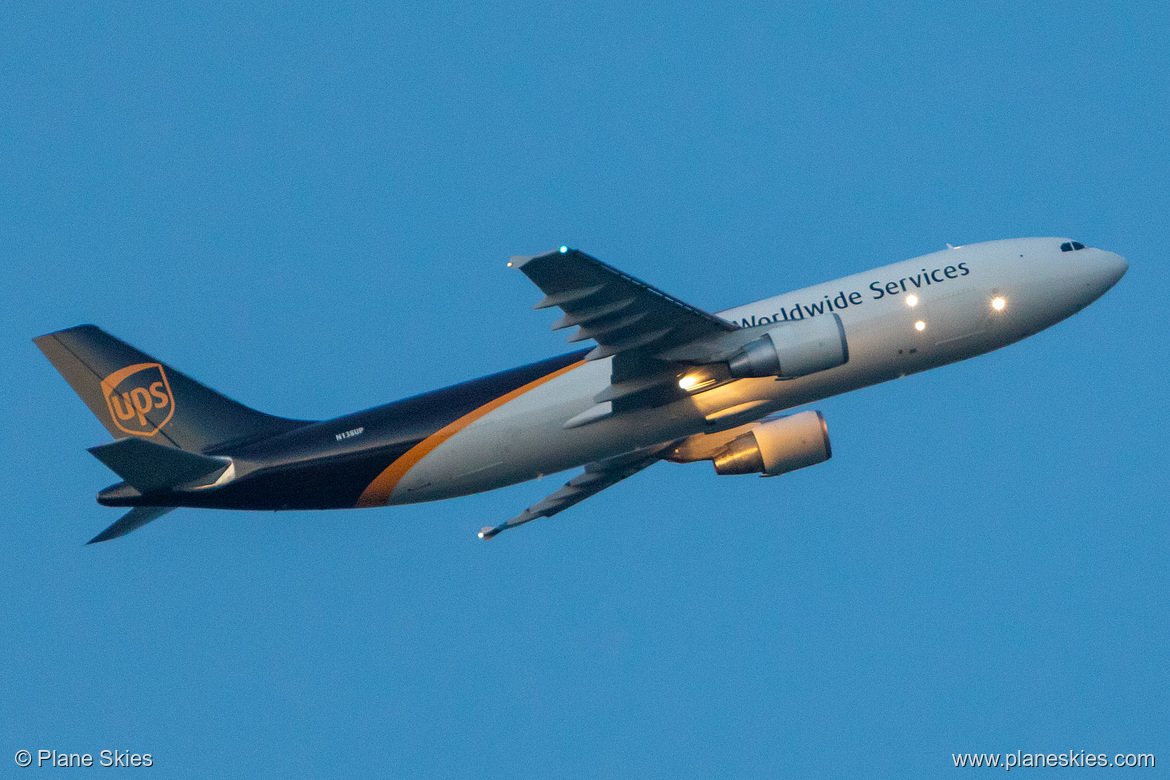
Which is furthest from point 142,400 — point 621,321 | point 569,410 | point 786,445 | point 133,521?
point 786,445

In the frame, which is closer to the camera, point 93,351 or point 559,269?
point 559,269

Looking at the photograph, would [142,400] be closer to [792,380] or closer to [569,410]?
[569,410]

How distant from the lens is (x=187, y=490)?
35531 millimetres

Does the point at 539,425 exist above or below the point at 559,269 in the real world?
below

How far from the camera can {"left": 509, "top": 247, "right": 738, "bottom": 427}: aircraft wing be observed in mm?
31141

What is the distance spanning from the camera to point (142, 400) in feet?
124

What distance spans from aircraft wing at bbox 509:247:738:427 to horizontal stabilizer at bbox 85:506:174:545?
12.9 meters

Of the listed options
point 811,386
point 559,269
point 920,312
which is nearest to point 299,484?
point 559,269

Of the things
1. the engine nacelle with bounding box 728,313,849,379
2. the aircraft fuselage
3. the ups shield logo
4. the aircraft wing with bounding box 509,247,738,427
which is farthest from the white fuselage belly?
the ups shield logo

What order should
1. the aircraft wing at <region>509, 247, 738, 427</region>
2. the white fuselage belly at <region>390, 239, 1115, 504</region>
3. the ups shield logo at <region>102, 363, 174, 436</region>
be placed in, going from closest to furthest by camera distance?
the aircraft wing at <region>509, 247, 738, 427</region> < the white fuselage belly at <region>390, 239, 1115, 504</region> < the ups shield logo at <region>102, 363, 174, 436</region>

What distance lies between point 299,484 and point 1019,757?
23.3 meters

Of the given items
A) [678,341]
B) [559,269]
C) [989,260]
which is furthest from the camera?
[989,260]

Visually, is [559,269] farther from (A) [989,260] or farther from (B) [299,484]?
(A) [989,260]

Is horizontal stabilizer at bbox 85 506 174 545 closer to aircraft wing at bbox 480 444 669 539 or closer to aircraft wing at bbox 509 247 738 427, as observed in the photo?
aircraft wing at bbox 480 444 669 539
